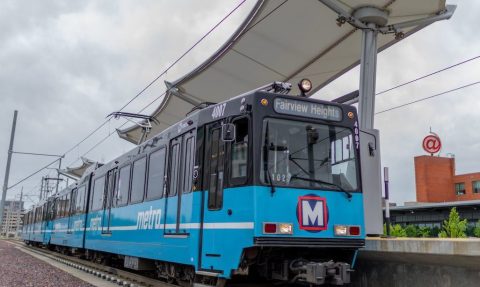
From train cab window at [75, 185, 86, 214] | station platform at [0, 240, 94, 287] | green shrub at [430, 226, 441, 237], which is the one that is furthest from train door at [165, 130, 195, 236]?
green shrub at [430, 226, 441, 237]

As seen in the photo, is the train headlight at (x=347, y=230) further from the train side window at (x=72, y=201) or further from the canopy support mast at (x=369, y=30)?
the train side window at (x=72, y=201)

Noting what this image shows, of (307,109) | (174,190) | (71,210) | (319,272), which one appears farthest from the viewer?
(71,210)

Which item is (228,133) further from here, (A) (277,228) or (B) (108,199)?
(B) (108,199)

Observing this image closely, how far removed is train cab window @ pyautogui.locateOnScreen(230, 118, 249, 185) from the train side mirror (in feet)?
0.61

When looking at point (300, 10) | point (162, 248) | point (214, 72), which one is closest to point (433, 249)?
point (162, 248)

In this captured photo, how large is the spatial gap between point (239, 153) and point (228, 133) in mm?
369

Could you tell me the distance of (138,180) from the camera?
11695 millimetres

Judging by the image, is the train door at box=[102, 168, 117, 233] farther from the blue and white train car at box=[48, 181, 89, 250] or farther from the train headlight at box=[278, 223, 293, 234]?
the train headlight at box=[278, 223, 293, 234]

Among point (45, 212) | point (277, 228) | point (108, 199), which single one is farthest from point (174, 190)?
point (45, 212)

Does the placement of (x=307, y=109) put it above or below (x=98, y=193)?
above

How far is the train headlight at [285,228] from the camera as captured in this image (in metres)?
6.97

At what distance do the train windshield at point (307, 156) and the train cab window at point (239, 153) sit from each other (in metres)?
0.29

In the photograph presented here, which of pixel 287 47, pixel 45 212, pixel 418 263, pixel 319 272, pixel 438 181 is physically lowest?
pixel 319 272

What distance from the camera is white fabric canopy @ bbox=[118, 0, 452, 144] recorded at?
13.6 m
